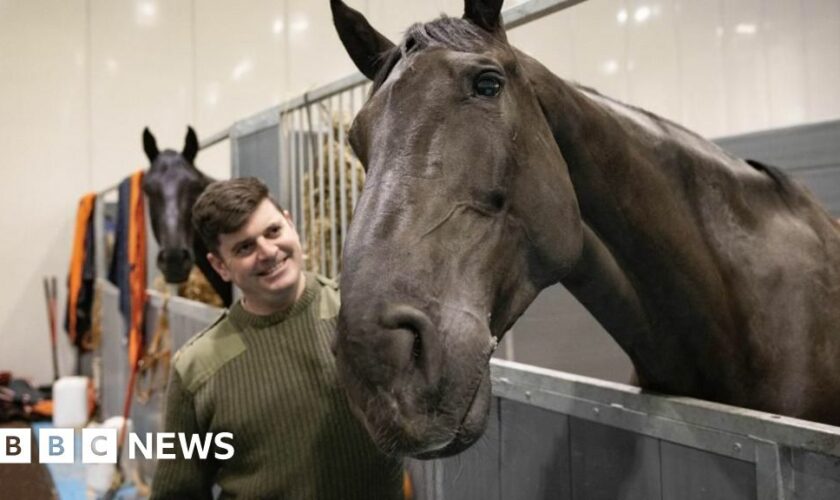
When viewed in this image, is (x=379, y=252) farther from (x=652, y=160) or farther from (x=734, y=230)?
(x=734, y=230)

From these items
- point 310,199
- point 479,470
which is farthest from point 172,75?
point 479,470

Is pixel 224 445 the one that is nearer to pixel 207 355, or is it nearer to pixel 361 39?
pixel 207 355

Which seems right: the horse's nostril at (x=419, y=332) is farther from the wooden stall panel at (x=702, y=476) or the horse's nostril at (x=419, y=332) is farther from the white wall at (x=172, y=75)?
the white wall at (x=172, y=75)

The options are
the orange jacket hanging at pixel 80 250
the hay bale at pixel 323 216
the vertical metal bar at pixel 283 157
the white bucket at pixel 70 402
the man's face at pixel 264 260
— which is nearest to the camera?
the man's face at pixel 264 260

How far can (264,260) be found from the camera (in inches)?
51.1

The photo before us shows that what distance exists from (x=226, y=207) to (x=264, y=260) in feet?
0.41

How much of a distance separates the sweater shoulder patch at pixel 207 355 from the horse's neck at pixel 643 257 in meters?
0.62

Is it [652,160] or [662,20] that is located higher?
[662,20]

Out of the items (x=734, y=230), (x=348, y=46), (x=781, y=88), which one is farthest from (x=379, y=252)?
(x=781, y=88)

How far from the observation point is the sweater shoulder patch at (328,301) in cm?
135

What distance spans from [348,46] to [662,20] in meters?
5.18

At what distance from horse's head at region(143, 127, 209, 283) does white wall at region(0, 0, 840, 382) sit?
2.36 metres

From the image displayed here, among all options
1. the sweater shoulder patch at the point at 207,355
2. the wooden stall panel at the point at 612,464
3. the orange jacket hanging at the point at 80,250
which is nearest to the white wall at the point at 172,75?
the orange jacket hanging at the point at 80,250

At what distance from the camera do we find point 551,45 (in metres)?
5.93
